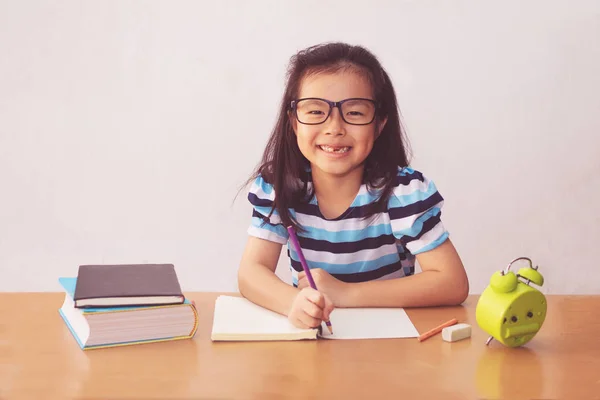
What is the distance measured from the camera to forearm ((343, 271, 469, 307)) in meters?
1.45

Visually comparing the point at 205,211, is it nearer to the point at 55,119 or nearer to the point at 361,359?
the point at 55,119

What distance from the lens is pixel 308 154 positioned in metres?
1.71

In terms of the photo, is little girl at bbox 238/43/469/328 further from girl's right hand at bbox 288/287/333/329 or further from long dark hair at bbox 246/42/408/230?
girl's right hand at bbox 288/287/333/329

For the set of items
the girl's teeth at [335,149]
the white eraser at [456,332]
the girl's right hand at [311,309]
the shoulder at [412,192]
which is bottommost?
the white eraser at [456,332]

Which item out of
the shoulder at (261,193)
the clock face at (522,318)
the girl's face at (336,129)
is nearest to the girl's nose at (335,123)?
the girl's face at (336,129)

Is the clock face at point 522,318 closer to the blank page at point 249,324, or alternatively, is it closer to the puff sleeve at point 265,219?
the blank page at point 249,324

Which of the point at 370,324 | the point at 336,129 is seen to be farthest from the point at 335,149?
the point at 370,324

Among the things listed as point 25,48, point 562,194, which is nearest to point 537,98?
point 562,194

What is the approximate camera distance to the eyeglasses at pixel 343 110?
1.64 meters

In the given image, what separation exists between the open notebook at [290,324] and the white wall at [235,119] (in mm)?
1590

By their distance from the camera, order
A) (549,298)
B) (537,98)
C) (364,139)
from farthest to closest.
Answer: (537,98)
(364,139)
(549,298)

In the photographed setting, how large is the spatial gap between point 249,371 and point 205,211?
1.95 m

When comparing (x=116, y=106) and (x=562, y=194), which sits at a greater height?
(x=116, y=106)

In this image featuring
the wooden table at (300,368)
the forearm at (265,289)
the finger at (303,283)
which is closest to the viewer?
the wooden table at (300,368)
